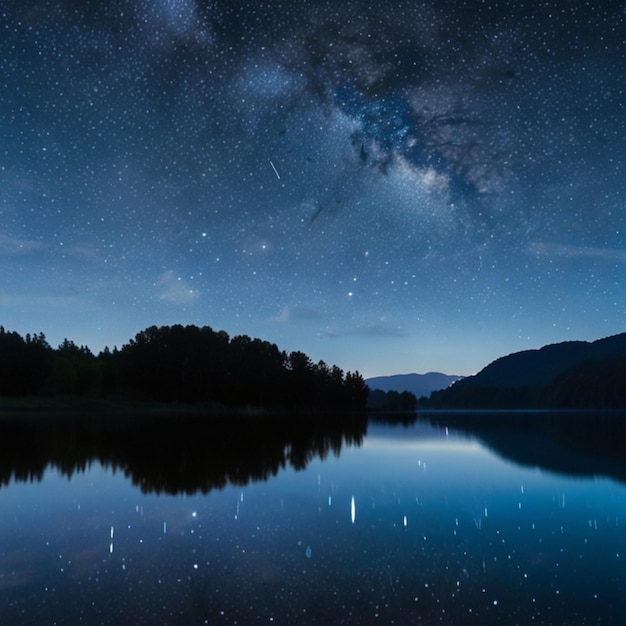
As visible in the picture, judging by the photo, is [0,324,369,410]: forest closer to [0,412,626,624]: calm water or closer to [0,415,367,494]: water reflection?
[0,415,367,494]: water reflection

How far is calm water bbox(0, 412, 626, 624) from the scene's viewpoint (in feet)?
18.5

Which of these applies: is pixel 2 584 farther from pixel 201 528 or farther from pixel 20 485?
pixel 20 485

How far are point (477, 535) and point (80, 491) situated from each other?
910 cm

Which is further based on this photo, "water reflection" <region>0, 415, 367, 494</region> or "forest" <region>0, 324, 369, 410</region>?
"forest" <region>0, 324, 369, 410</region>

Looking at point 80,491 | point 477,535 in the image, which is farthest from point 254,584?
point 80,491

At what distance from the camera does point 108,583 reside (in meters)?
6.25

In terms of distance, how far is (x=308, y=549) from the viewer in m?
7.89

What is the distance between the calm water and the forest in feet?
247

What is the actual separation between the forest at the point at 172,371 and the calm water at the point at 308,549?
75.3 meters

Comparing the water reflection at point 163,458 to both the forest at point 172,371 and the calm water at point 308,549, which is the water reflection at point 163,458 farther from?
the forest at point 172,371

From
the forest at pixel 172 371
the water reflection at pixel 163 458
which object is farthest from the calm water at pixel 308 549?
the forest at pixel 172 371

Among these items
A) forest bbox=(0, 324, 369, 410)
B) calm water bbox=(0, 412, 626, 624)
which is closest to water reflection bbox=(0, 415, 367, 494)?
calm water bbox=(0, 412, 626, 624)

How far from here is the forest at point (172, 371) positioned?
81438mm

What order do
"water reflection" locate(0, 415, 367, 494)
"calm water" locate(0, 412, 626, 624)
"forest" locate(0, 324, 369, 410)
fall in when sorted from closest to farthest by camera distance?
"calm water" locate(0, 412, 626, 624), "water reflection" locate(0, 415, 367, 494), "forest" locate(0, 324, 369, 410)
